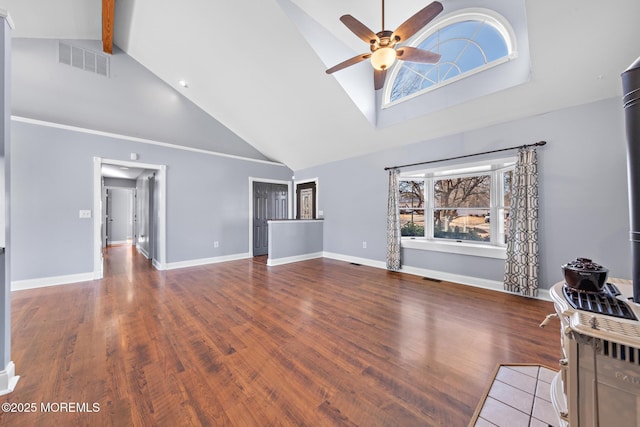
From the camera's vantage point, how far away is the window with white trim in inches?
138

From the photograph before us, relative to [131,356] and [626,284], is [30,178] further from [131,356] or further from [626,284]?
[626,284]

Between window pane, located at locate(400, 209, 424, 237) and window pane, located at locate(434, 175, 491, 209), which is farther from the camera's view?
window pane, located at locate(400, 209, 424, 237)

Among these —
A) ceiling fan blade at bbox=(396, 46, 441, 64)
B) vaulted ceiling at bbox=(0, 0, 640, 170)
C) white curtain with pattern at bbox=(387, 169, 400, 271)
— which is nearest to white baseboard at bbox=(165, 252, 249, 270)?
vaulted ceiling at bbox=(0, 0, 640, 170)

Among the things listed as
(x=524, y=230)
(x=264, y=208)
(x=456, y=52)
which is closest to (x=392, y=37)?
(x=456, y=52)

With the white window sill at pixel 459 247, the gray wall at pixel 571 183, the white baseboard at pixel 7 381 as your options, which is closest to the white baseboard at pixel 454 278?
the gray wall at pixel 571 183

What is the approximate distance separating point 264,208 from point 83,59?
13.5ft

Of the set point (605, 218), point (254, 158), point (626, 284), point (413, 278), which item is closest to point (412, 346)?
point (626, 284)

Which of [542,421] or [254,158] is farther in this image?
[254,158]

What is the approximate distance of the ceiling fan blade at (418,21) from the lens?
6.35 ft

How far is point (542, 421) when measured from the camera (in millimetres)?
1243

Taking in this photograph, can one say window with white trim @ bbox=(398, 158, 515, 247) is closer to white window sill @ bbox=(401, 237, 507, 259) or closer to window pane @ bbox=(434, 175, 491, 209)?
window pane @ bbox=(434, 175, 491, 209)

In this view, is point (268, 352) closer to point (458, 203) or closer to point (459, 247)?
point (459, 247)

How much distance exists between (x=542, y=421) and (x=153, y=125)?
6194 mm

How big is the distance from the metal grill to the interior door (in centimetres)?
548
